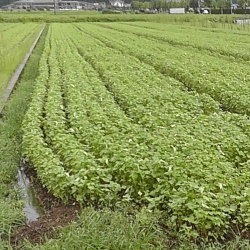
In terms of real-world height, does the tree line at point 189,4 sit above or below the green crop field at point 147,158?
above

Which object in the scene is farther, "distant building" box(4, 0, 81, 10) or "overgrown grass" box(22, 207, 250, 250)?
"distant building" box(4, 0, 81, 10)

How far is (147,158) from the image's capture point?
19.8 feet

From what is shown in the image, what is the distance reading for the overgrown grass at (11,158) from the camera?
536cm

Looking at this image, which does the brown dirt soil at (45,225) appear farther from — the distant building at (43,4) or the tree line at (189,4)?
the distant building at (43,4)

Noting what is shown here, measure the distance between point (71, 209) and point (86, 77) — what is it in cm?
788

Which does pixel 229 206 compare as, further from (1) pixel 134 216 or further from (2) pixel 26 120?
(2) pixel 26 120

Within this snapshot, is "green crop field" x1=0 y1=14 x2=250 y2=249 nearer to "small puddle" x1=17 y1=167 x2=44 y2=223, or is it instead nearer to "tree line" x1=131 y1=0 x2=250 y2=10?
"small puddle" x1=17 y1=167 x2=44 y2=223

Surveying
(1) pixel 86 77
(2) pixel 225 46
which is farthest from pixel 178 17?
(1) pixel 86 77

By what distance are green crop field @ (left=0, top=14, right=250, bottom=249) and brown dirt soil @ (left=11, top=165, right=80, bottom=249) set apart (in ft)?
0.43

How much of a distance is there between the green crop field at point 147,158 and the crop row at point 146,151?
0.01 m

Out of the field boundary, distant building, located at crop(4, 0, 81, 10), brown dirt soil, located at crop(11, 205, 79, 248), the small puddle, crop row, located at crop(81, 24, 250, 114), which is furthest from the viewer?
distant building, located at crop(4, 0, 81, 10)

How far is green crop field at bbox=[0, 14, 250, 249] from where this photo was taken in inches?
183

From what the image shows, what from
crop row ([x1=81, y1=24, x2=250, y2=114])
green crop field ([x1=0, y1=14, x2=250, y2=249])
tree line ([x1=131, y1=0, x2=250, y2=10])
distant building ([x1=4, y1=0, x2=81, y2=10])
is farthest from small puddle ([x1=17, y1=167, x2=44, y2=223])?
distant building ([x1=4, y1=0, x2=81, y2=10])

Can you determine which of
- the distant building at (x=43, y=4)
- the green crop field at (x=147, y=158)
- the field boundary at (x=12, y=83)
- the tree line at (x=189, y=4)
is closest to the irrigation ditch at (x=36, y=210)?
the green crop field at (x=147, y=158)
